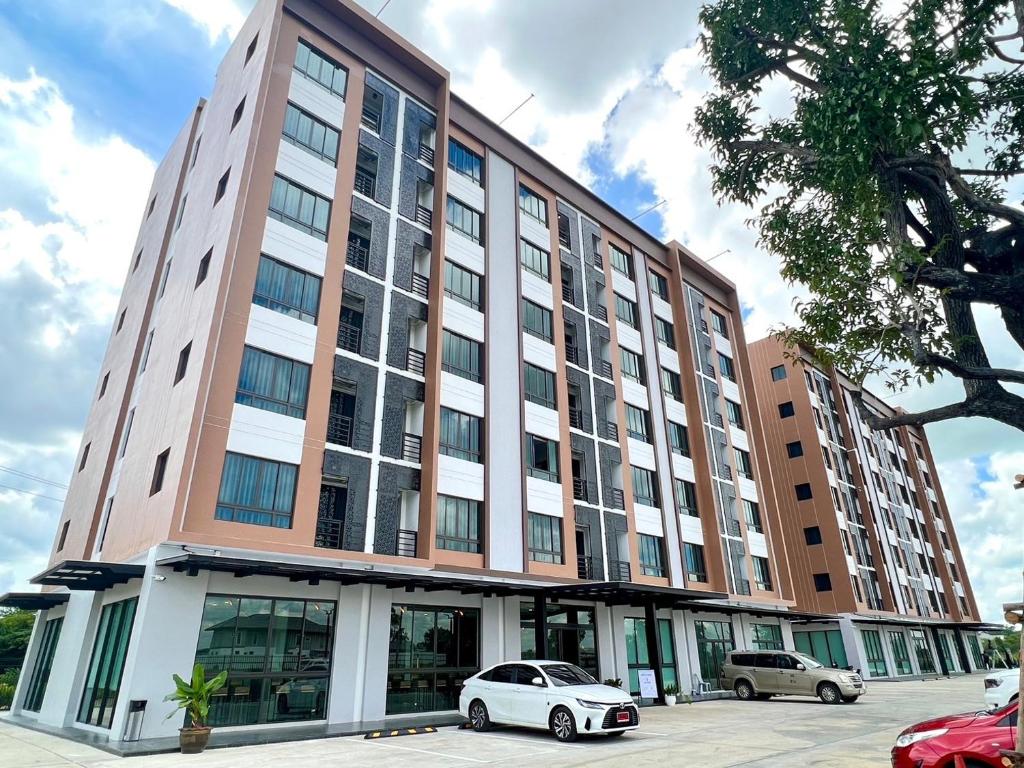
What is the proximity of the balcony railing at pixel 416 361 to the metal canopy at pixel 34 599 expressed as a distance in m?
14.4

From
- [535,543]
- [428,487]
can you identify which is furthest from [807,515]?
[428,487]

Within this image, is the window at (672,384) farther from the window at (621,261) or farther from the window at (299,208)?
the window at (299,208)

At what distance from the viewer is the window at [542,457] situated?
955 inches

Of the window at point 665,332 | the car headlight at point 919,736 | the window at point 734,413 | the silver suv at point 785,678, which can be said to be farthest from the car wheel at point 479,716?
the window at point 734,413

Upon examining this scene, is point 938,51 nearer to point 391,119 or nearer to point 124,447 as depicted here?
point 391,119

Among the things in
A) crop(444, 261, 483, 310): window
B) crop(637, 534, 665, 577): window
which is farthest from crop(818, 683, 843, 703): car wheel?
crop(444, 261, 483, 310): window

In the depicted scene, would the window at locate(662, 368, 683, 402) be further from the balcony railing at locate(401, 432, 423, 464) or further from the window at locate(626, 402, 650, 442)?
the balcony railing at locate(401, 432, 423, 464)

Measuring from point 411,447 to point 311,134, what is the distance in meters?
11.3

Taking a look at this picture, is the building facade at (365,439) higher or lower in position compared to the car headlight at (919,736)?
higher

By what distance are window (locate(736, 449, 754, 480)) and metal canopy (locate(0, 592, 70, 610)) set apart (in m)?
31.3

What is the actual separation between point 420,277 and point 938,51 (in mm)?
16806

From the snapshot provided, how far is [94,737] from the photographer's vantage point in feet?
47.1

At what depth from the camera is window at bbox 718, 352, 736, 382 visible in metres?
37.8

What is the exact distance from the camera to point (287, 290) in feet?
62.8
